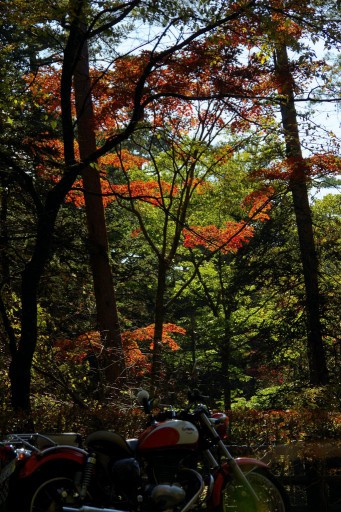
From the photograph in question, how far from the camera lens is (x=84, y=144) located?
34.0ft

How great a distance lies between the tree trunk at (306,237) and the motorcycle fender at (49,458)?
7.89m

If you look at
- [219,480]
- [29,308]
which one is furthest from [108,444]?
[29,308]

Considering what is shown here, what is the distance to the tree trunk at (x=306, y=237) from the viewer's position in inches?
441

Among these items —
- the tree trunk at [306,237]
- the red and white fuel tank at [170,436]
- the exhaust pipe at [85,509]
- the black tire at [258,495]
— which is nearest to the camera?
the exhaust pipe at [85,509]

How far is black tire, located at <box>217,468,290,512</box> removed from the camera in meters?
4.34

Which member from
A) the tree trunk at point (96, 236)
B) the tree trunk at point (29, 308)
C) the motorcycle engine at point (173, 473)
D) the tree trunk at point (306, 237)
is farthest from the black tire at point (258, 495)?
the tree trunk at point (306, 237)

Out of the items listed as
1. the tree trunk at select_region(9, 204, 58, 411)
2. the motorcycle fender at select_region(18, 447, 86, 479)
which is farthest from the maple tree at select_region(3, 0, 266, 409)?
the motorcycle fender at select_region(18, 447, 86, 479)

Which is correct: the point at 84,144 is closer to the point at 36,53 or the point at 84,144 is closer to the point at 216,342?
the point at 216,342

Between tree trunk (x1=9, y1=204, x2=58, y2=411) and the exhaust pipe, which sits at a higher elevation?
tree trunk (x1=9, y1=204, x2=58, y2=411)

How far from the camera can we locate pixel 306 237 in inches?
506

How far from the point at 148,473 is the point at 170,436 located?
1.05ft

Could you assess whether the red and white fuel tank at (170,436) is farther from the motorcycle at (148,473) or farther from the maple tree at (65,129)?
the maple tree at (65,129)

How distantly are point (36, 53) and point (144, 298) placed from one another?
9.57 m

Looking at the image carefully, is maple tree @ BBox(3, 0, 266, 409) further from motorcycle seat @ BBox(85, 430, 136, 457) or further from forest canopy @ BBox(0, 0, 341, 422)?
motorcycle seat @ BBox(85, 430, 136, 457)
